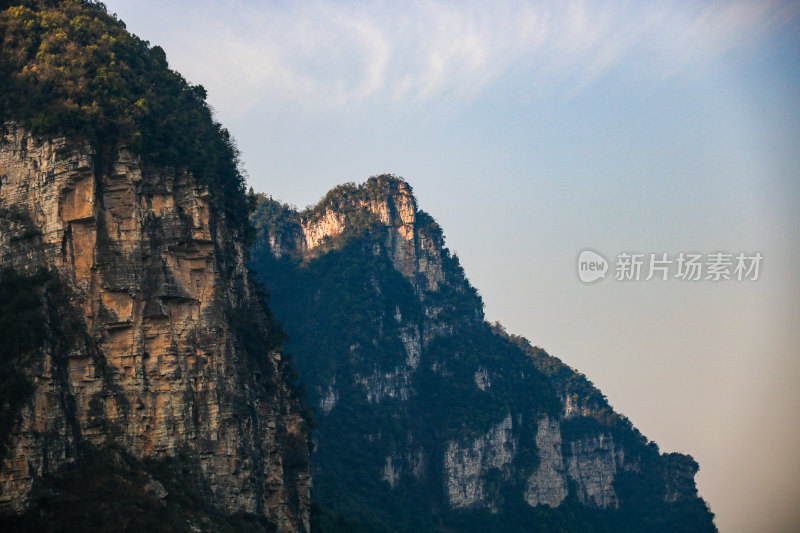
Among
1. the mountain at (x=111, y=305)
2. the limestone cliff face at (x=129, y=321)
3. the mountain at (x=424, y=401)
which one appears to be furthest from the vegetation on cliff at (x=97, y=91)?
the mountain at (x=424, y=401)

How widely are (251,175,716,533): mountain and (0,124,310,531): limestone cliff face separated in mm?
37567

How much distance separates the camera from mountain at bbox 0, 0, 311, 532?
38750 mm

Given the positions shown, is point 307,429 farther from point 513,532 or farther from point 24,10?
point 513,532

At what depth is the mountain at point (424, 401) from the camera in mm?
92750

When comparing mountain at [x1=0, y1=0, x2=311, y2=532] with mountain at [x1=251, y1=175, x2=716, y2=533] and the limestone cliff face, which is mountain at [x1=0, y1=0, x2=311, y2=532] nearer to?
the limestone cliff face

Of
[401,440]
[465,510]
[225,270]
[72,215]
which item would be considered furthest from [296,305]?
[72,215]

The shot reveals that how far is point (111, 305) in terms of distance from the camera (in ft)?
140

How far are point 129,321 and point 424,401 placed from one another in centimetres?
6000

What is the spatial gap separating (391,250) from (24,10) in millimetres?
61887

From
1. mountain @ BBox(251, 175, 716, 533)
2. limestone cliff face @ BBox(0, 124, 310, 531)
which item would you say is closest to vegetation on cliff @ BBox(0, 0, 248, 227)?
limestone cliff face @ BBox(0, 124, 310, 531)

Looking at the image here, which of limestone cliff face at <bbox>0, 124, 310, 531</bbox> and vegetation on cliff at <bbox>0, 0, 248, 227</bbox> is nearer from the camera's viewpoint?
limestone cliff face at <bbox>0, 124, 310, 531</bbox>

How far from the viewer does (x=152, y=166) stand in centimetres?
4606

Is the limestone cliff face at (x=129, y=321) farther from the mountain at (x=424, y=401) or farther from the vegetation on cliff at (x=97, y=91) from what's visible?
the mountain at (x=424, y=401)

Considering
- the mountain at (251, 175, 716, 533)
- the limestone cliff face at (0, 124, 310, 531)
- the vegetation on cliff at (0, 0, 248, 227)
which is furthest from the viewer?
the mountain at (251, 175, 716, 533)
